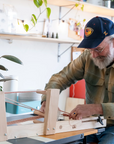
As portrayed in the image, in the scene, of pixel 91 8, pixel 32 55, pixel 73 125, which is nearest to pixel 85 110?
pixel 73 125

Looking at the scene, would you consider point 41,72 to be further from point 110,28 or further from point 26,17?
point 110,28

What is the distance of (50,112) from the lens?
115 centimetres

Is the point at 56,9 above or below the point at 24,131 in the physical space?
above

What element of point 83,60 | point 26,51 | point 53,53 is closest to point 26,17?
point 26,51

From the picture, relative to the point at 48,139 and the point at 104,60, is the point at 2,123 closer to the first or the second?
the point at 48,139

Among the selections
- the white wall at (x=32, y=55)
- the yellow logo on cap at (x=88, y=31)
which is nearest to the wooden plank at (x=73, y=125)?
the yellow logo on cap at (x=88, y=31)

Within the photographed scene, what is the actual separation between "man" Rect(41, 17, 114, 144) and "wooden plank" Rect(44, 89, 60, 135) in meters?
0.21

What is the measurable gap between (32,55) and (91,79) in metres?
1.22

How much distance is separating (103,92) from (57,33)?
1318mm

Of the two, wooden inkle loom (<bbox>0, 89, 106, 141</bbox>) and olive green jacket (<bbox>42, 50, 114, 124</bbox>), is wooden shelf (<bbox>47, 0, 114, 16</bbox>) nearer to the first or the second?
olive green jacket (<bbox>42, 50, 114, 124</bbox>)

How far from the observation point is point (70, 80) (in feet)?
6.16

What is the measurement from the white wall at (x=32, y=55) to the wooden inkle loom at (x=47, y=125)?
1.43 meters

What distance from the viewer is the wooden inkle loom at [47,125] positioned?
3.25ft

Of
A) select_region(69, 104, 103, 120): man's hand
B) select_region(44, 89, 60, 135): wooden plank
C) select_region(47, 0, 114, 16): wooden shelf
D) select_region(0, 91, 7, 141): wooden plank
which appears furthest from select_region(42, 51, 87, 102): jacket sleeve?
select_region(47, 0, 114, 16): wooden shelf
